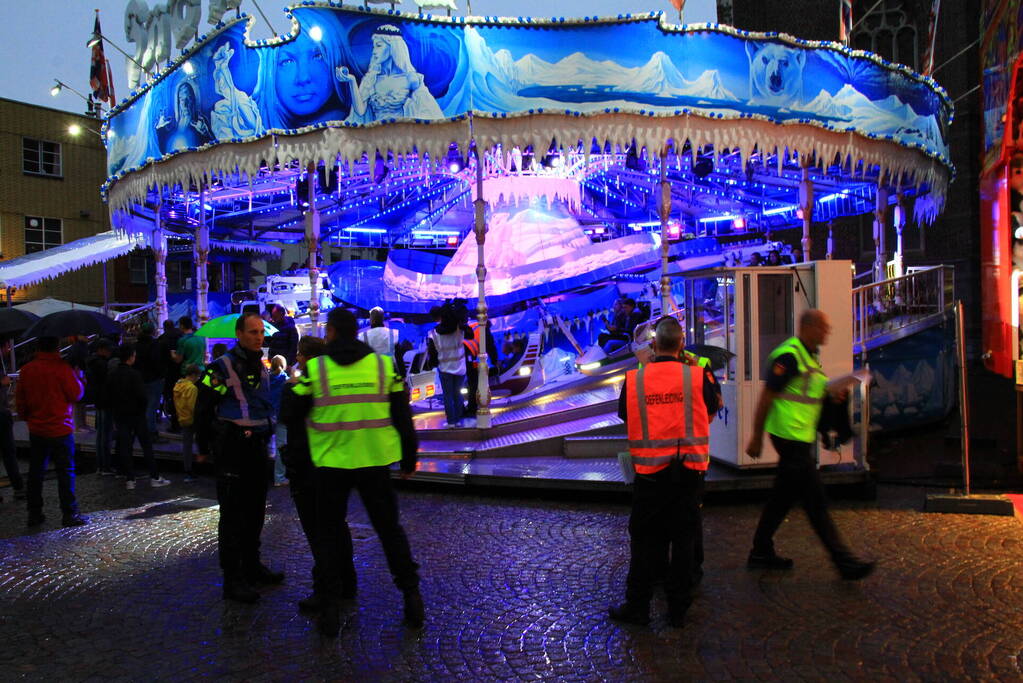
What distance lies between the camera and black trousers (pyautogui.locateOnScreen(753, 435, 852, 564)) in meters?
5.56

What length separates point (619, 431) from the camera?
10.2 m

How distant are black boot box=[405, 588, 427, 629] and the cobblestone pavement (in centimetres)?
10

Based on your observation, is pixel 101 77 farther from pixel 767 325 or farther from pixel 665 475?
pixel 665 475

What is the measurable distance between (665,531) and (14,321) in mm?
12230

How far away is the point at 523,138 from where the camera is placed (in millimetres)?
9625

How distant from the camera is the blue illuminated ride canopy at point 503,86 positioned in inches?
376

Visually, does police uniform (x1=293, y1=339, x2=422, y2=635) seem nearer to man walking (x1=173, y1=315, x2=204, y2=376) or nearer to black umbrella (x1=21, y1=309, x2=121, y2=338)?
black umbrella (x1=21, y1=309, x2=121, y2=338)

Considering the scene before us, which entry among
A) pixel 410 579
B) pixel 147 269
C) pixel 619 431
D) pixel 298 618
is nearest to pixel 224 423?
pixel 298 618

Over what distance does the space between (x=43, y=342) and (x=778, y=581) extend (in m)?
7.43

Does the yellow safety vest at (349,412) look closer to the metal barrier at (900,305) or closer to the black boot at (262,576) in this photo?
the black boot at (262,576)

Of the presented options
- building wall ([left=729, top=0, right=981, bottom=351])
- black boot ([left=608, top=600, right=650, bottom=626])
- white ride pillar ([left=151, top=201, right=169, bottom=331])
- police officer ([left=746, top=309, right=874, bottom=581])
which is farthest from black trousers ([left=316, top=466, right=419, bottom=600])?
building wall ([left=729, top=0, right=981, bottom=351])

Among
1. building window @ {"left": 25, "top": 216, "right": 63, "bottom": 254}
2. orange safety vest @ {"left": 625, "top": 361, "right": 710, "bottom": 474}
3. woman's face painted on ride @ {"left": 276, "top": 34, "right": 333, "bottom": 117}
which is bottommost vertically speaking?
orange safety vest @ {"left": 625, "top": 361, "right": 710, "bottom": 474}

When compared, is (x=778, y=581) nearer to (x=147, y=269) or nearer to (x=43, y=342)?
(x=43, y=342)

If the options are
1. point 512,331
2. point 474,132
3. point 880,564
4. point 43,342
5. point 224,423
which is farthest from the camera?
point 512,331
